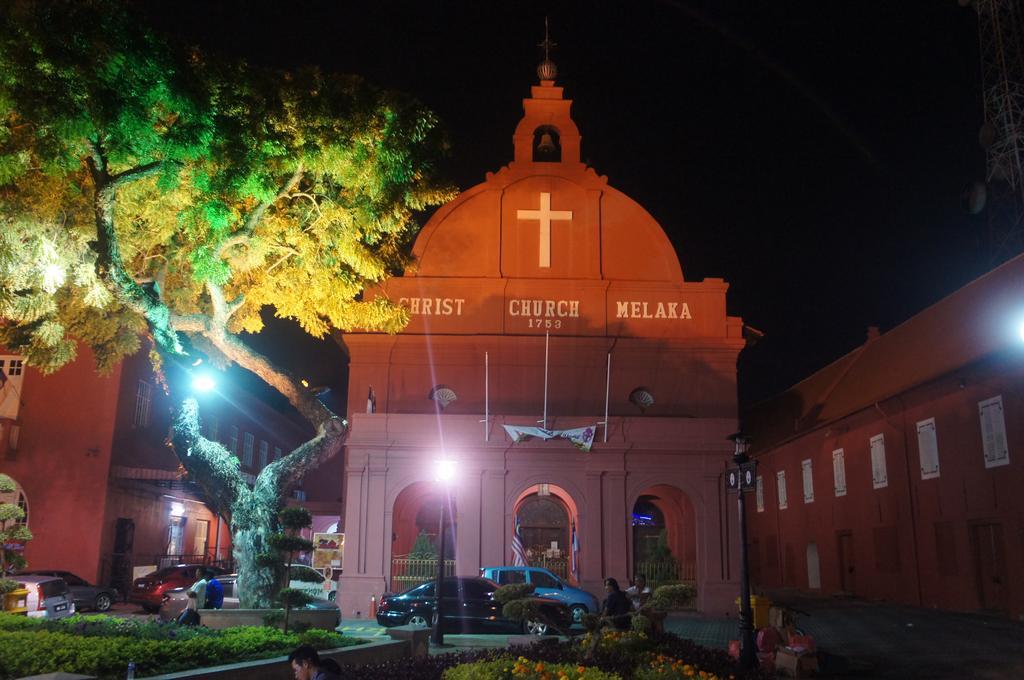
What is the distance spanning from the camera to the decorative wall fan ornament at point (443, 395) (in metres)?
27.0

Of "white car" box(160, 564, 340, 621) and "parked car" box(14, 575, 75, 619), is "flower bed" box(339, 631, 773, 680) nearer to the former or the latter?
"white car" box(160, 564, 340, 621)

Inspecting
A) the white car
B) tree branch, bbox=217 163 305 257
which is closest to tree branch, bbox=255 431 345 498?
the white car

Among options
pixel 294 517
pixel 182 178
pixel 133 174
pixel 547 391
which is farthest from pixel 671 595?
pixel 547 391

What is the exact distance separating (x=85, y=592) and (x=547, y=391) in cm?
1370

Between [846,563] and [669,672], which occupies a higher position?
[846,563]

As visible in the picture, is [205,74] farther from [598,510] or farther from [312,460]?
[598,510]

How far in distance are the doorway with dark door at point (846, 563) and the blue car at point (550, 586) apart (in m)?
14.7

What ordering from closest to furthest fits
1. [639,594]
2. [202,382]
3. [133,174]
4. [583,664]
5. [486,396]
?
[583,664]
[639,594]
[133,174]
[202,382]
[486,396]

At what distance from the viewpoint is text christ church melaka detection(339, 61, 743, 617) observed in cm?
2492

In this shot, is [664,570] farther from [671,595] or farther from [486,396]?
[671,595]

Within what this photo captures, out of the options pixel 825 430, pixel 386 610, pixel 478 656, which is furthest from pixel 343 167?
pixel 825 430

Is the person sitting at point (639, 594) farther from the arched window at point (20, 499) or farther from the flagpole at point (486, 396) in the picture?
the arched window at point (20, 499)

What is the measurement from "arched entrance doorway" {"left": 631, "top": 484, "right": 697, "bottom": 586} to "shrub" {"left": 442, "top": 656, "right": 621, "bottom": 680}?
12.6 meters

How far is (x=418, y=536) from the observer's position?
25.8 metres
